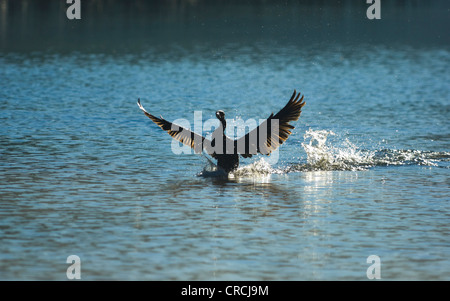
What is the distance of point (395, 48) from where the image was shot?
49812 millimetres

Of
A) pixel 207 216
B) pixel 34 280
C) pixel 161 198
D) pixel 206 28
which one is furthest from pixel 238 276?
pixel 206 28

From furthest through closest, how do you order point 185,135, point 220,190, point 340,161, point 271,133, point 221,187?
point 340,161, point 185,135, point 271,133, point 221,187, point 220,190

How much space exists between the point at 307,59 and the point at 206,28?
16402mm

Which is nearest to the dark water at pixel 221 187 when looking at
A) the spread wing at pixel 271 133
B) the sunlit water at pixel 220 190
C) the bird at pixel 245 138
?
the sunlit water at pixel 220 190

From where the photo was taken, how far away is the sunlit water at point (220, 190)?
37.0ft

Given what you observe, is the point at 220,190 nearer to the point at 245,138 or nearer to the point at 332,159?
the point at 245,138

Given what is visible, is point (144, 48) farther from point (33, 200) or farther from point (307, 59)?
point (33, 200)

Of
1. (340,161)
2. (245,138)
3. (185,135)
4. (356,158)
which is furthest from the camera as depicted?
(356,158)

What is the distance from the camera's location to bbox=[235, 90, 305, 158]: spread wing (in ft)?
53.3

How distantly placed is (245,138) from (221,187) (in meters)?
1.09

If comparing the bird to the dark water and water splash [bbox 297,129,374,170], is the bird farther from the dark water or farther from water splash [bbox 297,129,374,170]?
water splash [bbox 297,129,374,170]

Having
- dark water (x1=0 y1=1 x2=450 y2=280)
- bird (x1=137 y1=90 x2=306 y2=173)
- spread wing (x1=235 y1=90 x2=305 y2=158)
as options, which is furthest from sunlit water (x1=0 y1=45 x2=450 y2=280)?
spread wing (x1=235 y1=90 x2=305 y2=158)

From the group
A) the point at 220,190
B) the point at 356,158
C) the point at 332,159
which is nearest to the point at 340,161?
the point at 332,159

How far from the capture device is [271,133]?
16422mm
